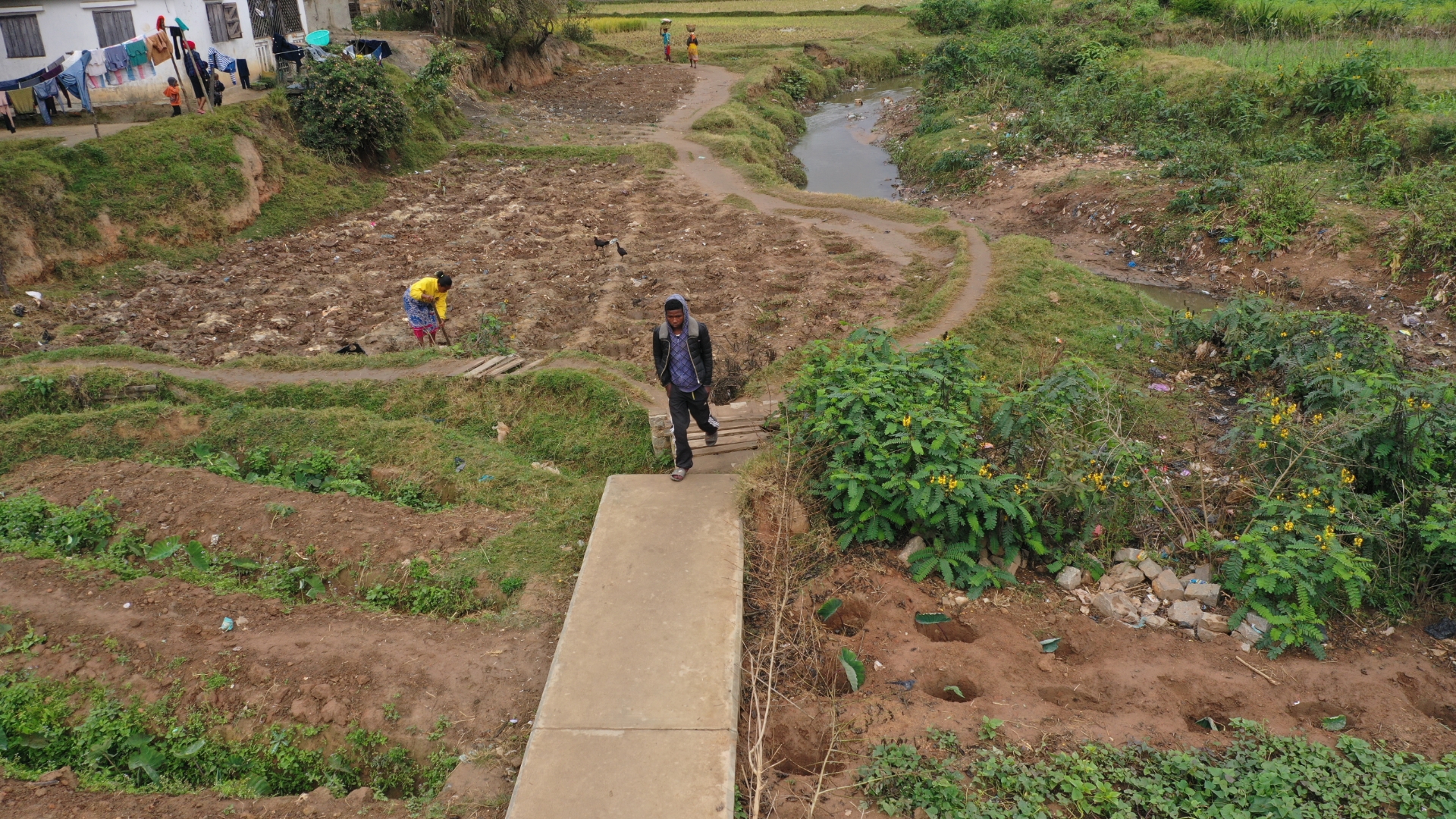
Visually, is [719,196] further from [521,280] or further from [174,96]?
[174,96]

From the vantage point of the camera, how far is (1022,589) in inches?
226

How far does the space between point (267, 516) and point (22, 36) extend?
13122mm

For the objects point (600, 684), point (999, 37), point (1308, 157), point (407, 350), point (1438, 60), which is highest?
point (999, 37)

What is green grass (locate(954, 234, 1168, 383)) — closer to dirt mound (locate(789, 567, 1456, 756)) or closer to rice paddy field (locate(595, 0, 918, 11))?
dirt mound (locate(789, 567, 1456, 756))

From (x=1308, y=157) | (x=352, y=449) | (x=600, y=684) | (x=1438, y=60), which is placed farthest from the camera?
(x=1438, y=60)

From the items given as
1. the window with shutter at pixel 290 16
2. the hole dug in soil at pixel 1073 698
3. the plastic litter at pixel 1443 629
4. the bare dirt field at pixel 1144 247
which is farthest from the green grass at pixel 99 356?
the window with shutter at pixel 290 16

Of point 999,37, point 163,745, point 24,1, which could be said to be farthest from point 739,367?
point 999,37

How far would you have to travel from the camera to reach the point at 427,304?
939 cm

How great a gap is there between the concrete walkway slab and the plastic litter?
4382mm

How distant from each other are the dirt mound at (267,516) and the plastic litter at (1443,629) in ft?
20.4

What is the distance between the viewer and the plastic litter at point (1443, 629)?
5375 mm

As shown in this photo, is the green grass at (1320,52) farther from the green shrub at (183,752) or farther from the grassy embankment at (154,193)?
the green shrub at (183,752)

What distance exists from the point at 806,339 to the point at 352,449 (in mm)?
5053

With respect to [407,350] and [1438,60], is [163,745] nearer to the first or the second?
[407,350]
